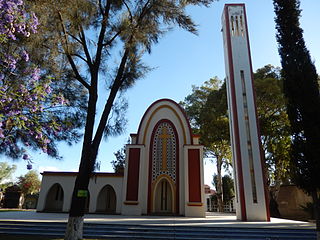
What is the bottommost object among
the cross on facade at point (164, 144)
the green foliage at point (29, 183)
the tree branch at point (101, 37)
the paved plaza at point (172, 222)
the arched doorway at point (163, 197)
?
the paved plaza at point (172, 222)

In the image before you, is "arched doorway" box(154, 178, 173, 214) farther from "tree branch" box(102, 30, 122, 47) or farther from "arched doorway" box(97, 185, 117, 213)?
"tree branch" box(102, 30, 122, 47)

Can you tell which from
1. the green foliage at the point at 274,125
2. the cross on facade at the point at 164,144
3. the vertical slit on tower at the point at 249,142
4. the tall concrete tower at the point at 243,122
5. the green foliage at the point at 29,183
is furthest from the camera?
the green foliage at the point at 29,183

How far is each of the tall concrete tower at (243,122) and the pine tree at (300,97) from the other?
160 inches

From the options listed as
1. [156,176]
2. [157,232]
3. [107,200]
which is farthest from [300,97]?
[107,200]

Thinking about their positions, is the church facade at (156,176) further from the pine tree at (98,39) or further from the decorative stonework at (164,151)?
the pine tree at (98,39)

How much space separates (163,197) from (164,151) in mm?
2973

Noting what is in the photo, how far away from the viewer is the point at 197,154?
1394 cm

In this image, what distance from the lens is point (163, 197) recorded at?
1438cm

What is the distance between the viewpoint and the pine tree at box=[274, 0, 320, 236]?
6.45m

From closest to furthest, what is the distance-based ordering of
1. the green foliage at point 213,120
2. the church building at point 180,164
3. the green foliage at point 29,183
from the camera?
the church building at point 180,164 < the green foliage at point 213,120 < the green foliage at point 29,183

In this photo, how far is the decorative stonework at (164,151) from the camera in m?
14.3

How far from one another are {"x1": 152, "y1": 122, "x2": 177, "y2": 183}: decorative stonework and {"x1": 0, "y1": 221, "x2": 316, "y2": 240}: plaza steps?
661cm

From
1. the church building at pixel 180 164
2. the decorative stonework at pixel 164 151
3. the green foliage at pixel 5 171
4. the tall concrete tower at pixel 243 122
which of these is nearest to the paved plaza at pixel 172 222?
the tall concrete tower at pixel 243 122

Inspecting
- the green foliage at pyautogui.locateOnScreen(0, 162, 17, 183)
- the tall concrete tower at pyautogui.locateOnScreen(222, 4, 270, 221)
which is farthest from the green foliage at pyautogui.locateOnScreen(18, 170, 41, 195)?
the tall concrete tower at pyautogui.locateOnScreen(222, 4, 270, 221)
